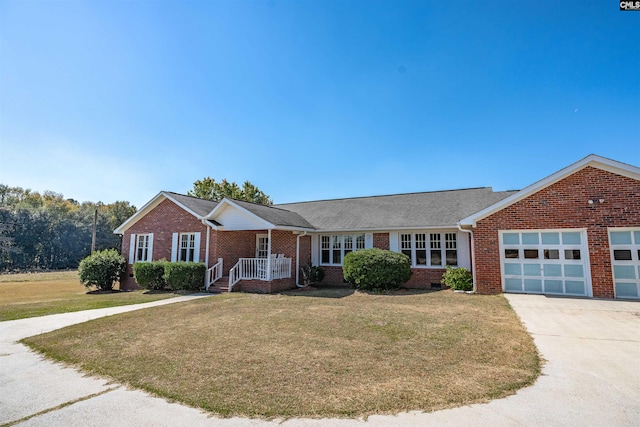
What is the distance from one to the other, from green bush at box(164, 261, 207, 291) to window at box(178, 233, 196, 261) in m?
1.35

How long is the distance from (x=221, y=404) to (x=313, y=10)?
11.8m

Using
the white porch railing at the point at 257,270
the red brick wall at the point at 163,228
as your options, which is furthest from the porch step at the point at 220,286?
the red brick wall at the point at 163,228

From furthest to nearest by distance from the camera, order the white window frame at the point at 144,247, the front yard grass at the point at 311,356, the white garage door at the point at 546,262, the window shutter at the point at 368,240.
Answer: the white window frame at the point at 144,247 < the window shutter at the point at 368,240 < the white garage door at the point at 546,262 < the front yard grass at the point at 311,356

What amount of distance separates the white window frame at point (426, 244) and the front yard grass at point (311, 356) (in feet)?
17.7

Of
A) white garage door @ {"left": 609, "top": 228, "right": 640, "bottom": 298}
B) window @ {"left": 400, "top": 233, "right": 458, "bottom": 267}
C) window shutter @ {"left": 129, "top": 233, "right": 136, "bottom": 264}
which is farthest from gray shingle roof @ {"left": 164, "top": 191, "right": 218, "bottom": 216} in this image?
white garage door @ {"left": 609, "top": 228, "right": 640, "bottom": 298}

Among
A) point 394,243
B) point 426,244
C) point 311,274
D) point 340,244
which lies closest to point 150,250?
point 311,274

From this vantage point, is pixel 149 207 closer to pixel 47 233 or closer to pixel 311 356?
pixel 311 356

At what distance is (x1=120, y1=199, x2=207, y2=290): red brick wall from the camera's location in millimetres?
16938

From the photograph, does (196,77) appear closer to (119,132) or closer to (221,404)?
(119,132)

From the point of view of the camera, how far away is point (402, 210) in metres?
17.7

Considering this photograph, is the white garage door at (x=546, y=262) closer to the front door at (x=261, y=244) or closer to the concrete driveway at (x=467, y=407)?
the concrete driveway at (x=467, y=407)

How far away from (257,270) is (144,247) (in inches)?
315

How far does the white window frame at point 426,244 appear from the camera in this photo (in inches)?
596
